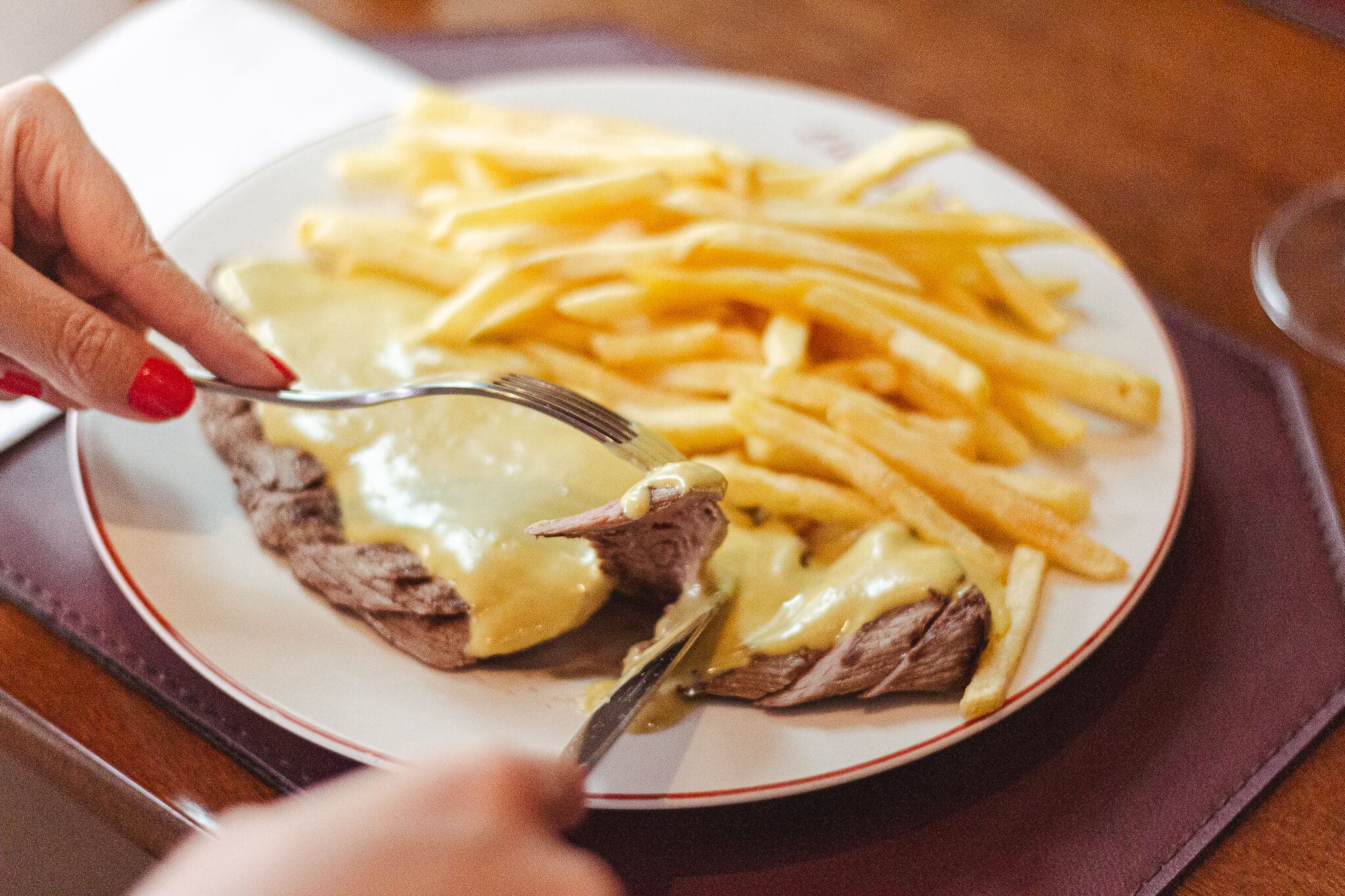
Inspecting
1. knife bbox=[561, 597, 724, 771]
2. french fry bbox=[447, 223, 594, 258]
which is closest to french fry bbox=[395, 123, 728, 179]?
french fry bbox=[447, 223, 594, 258]

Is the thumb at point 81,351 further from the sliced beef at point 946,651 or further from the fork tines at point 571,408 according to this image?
the sliced beef at point 946,651

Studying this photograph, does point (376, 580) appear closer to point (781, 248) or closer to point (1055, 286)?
point (781, 248)

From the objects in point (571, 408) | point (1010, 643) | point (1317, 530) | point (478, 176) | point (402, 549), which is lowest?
point (1317, 530)

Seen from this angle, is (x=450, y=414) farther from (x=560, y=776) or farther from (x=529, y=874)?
(x=529, y=874)

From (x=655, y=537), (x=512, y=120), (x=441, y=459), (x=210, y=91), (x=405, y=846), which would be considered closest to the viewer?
(x=405, y=846)

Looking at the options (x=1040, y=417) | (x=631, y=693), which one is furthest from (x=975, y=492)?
(x=631, y=693)

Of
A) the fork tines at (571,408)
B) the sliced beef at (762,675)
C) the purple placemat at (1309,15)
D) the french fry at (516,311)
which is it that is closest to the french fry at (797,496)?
the fork tines at (571,408)

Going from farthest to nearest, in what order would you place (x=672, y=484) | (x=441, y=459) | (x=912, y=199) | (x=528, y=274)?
(x=912, y=199), (x=528, y=274), (x=441, y=459), (x=672, y=484)

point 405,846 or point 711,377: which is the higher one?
point 405,846
